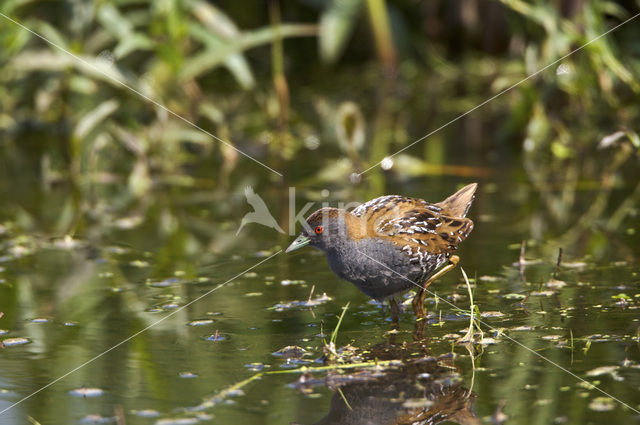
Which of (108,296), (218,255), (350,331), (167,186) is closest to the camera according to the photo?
(350,331)

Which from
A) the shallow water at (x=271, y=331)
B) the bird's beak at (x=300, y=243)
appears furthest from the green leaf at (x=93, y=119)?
the bird's beak at (x=300, y=243)

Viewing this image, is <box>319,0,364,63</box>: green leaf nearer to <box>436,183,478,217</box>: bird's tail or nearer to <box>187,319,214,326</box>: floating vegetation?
<box>436,183,478,217</box>: bird's tail

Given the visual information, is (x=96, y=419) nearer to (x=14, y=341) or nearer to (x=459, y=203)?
(x=14, y=341)

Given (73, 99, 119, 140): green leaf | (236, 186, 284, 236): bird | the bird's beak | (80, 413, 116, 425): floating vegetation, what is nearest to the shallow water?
(80, 413, 116, 425): floating vegetation

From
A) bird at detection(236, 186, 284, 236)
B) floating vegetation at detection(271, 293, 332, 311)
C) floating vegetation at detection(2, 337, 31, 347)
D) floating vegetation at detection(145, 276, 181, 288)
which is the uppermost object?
bird at detection(236, 186, 284, 236)

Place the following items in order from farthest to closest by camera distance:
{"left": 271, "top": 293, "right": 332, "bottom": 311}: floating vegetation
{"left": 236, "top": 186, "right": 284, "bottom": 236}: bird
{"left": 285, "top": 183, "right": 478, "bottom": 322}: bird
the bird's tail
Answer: {"left": 236, "top": 186, "right": 284, "bottom": 236}: bird < the bird's tail < {"left": 271, "top": 293, "right": 332, "bottom": 311}: floating vegetation < {"left": 285, "top": 183, "right": 478, "bottom": 322}: bird

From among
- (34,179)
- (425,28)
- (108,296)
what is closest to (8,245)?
(108,296)

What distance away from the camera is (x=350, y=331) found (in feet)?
15.3

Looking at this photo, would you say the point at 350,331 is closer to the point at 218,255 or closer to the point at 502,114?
the point at 218,255

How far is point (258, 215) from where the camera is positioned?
7172 mm

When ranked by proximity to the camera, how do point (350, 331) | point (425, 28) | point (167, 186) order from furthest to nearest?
point (425, 28) → point (167, 186) → point (350, 331)

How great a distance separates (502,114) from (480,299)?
5653 millimetres

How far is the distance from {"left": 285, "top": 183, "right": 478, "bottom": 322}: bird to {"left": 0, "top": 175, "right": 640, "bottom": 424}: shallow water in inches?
7.9

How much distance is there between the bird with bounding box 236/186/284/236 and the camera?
6.89 meters
